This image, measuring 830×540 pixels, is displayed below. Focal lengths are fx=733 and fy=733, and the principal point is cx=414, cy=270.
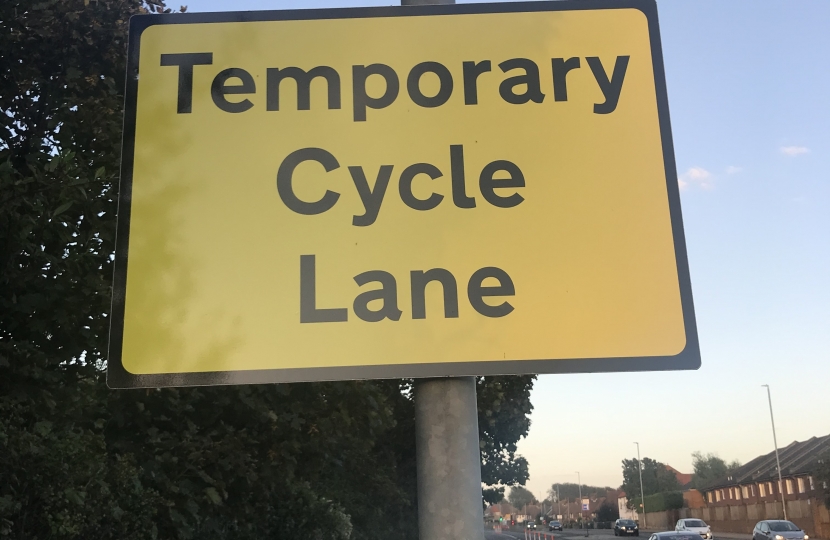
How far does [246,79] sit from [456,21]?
2.13 feet

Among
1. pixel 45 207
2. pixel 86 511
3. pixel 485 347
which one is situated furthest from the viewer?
pixel 86 511

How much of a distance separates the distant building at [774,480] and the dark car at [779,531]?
581 inches

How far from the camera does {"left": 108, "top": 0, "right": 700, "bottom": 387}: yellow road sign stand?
1.85 meters

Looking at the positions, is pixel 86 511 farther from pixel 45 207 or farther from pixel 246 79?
pixel 246 79

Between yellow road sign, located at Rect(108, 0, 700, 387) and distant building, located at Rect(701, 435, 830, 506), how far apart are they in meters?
49.7

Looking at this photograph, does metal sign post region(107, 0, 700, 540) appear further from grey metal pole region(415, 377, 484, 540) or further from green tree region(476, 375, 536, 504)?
green tree region(476, 375, 536, 504)

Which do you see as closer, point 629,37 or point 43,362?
point 629,37

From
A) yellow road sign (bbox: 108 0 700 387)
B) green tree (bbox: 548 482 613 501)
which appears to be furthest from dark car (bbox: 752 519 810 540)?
green tree (bbox: 548 482 613 501)

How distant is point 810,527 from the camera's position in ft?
159

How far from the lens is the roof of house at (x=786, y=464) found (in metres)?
58.2

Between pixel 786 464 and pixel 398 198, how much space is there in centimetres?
7538

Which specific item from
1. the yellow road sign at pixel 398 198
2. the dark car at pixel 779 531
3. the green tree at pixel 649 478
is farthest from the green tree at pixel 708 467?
the yellow road sign at pixel 398 198

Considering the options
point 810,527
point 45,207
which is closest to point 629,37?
point 45,207

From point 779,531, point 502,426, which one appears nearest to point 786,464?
point 779,531
